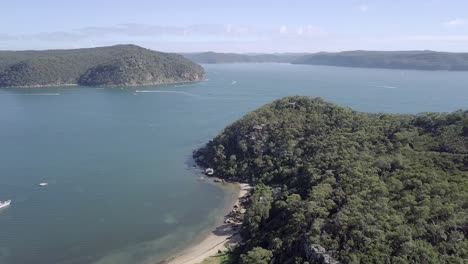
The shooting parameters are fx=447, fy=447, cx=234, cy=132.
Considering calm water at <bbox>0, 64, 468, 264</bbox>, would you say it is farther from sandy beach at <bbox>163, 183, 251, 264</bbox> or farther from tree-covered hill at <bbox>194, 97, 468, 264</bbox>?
tree-covered hill at <bbox>194, 97, 468, 264</bbox>

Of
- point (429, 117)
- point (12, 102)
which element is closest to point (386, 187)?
point (429, 117)

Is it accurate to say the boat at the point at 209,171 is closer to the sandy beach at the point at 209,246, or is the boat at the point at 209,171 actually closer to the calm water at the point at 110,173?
the calm water at the point at 110,173

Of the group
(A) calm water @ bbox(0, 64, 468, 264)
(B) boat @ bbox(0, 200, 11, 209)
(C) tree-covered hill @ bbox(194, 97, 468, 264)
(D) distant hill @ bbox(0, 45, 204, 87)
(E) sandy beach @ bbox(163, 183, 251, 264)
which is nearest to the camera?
(C) tree-covered hill @ bbox(194, 97, 468, 264)

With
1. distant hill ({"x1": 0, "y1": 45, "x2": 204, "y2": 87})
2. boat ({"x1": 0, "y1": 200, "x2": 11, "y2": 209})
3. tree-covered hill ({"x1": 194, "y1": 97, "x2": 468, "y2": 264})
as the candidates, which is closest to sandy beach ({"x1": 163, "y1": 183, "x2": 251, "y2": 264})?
tree-covered hill ({"x1": 194, "y1": 97, "x2": 468, "y2": 264})

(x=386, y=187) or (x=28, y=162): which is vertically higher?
(x=386, y=187)

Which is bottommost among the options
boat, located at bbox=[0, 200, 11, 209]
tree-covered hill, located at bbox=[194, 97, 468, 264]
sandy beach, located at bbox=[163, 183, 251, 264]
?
sandy beach, located at bbox=[163, 183, 251, 264]

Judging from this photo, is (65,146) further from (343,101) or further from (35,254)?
(343,101)
